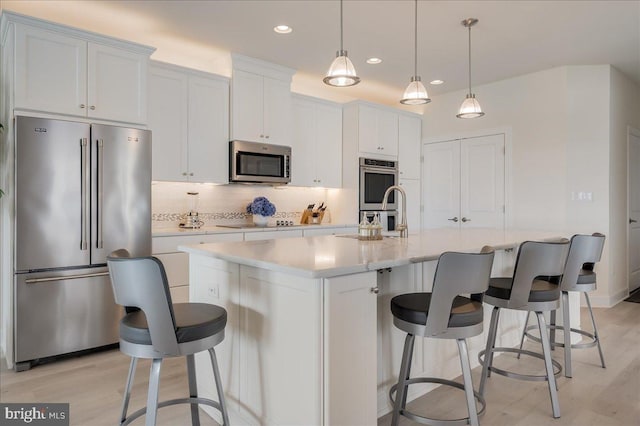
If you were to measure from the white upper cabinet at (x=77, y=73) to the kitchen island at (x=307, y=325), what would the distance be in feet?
5.64

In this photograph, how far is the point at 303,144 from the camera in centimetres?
501

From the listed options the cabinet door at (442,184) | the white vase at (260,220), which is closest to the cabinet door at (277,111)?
the white vase at (260,220)

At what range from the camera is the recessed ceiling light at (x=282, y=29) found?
11.9ft

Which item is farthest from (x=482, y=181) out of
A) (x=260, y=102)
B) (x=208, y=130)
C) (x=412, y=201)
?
(x=208, y=130)

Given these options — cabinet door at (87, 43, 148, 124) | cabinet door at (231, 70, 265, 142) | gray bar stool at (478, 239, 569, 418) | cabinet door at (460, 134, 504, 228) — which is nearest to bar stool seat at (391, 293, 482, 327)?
gray bar stool at (478, 239, 569, 418)

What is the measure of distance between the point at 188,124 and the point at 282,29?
128cm

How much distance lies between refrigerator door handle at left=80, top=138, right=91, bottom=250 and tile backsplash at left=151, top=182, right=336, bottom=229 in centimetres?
104

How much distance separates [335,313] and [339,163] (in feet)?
13.0

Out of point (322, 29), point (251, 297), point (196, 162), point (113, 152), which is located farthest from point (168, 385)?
point (322, 29)

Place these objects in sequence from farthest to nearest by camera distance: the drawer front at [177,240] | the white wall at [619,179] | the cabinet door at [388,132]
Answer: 1. the cabinet door at [388,132]
2. the white wall at [619,179]
3. the drawer front at [177,240]

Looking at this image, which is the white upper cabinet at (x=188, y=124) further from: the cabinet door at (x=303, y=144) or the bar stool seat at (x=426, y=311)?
the bar stool seat at (x=426, y=311)

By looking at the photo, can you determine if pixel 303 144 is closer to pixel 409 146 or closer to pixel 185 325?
pixel 409 146

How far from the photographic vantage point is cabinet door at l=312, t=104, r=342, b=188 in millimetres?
5172

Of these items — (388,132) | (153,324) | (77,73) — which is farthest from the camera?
(388,132)
